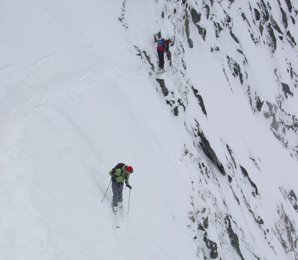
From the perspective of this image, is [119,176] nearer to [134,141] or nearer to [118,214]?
[118,214]

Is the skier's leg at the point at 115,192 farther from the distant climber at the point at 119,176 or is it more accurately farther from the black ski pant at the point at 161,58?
the black ski pant at the point at 161,58

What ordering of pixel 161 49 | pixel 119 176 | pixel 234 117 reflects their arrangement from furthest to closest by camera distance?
pixel 234 117 < pixel 161 49 < pixel 119 176

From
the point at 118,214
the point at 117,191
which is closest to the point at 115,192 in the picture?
the point at 117,191

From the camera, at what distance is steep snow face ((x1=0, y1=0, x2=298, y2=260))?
1409 centimetres

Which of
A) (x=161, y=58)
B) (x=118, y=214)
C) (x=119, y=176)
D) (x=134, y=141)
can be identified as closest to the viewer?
(x=119, y=176)

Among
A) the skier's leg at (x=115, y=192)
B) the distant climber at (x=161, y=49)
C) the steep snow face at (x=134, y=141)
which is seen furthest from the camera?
the distant climber at (x=161, y=49)

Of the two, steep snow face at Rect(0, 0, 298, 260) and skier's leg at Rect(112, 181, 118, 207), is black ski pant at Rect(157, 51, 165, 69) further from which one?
skier's leg at Rect(112, 181, 118, 207)

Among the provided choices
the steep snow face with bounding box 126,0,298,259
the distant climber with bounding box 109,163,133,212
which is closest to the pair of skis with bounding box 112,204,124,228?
the distant climber with bounding box 109,163,133,212

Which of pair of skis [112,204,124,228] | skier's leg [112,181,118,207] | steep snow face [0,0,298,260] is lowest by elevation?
pair of skis [112,204,124,228]

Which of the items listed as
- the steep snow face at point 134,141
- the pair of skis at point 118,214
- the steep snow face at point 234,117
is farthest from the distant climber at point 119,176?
the steep snow face at point 234,117

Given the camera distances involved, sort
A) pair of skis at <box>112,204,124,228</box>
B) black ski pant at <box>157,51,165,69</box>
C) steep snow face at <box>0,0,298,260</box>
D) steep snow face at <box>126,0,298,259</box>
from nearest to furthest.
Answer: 1. steep snow face at <box>0,0,298,260</box>
2. pair of skis at <box>112,204,124,228</box>
3. steep snow face at <box>126,0,298,259</box>
4. black ski pant at <box>157,51,165,69</box>

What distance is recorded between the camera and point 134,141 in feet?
66.1

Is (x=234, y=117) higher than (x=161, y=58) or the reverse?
higher

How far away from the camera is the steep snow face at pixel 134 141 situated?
46.2 feet
